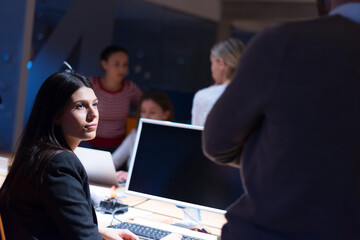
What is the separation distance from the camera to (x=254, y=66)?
1017mm

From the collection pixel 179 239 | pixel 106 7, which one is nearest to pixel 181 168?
pixel 179 239

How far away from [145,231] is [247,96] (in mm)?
1026

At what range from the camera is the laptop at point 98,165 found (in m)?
2.49

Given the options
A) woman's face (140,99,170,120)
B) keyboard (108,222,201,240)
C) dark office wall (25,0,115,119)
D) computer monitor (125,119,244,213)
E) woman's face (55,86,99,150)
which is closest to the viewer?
woman's face (55,86,99,150)

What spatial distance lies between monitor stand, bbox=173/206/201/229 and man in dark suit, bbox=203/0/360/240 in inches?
40.2

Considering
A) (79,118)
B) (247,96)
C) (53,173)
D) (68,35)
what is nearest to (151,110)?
(79,118)

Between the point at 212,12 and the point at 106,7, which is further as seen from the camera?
the point at 212,12

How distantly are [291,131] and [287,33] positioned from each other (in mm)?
213

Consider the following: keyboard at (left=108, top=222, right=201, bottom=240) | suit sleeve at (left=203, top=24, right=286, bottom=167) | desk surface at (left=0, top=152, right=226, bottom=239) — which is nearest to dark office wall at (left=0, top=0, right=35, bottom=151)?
desk surface at (left=0, top=152, right=226, bottom=239)

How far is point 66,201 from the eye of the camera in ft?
4.55

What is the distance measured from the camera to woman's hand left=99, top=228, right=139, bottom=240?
166 centimetres

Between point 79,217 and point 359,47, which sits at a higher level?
point 359,47

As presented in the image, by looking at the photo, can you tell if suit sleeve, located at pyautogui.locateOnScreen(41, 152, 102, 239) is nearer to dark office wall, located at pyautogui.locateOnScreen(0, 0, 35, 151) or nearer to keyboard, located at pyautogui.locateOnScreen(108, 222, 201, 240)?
keyboard, located at pyautogui.locateOnScreen(108, 222, 201, 240)

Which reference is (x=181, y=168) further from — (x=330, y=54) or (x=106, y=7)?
(x=106, y=7)
